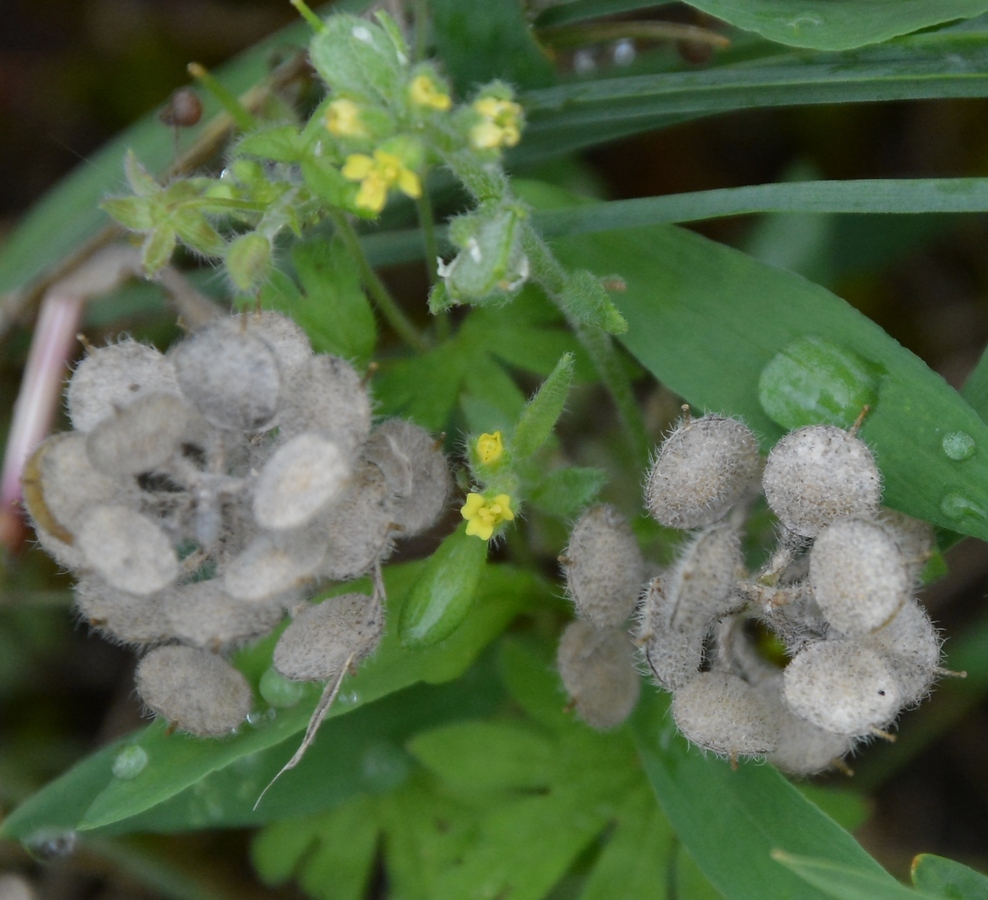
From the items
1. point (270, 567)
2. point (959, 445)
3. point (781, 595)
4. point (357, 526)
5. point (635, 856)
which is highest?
point (270, 567)

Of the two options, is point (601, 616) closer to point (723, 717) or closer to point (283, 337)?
point (723, 717)

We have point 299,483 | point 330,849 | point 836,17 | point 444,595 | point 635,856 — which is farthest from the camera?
point 330,849

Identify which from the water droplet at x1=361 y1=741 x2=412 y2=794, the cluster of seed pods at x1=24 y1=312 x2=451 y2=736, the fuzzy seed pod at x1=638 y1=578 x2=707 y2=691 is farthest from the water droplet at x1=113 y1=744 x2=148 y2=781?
the fuzzy seed pod at x1=638 y1=578 x2=707 y2=691

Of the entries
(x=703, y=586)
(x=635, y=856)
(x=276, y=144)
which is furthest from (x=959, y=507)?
(x=276, y=144)

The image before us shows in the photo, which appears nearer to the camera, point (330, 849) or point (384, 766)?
point (384, 766)

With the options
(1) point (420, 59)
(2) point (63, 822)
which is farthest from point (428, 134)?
(2) point (63, 822)

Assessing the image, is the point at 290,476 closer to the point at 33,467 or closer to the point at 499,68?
the point at 33,467

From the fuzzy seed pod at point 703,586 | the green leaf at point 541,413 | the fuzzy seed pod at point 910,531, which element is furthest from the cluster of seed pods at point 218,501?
the fuzzy seed pod at point 910,531
